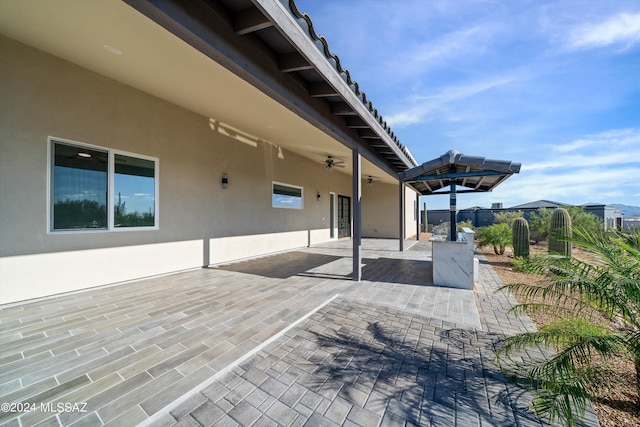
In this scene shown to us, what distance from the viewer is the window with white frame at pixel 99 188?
3.92m

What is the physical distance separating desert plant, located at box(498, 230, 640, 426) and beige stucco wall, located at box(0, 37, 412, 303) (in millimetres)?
6019

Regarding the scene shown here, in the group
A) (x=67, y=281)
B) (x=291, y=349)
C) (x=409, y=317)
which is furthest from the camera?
(x=67, y=281)

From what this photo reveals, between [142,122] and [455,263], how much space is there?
6.90 meters

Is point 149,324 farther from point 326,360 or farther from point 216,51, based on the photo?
point 216,51

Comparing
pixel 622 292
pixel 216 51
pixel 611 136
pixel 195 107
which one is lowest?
pixel 622 292

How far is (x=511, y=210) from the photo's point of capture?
57.3 feet

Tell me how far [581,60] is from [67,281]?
11028mm

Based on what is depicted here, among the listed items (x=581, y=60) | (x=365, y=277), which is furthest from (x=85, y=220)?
(x=581, y=60)

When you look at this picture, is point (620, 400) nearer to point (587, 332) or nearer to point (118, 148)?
point (587, 332)

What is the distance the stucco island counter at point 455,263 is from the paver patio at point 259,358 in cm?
38

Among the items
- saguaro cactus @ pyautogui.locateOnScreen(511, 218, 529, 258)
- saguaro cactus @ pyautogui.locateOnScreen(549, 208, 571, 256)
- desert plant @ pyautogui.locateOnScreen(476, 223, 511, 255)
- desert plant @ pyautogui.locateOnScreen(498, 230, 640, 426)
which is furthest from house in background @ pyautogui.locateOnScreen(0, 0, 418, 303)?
desert plant @ pyautogui.locateOnScreen(476, 223, 511, 255)

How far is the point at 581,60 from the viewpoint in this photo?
538 centimetres

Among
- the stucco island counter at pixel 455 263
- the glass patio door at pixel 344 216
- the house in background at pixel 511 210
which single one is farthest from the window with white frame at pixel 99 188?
the house in background at pixel 511 210

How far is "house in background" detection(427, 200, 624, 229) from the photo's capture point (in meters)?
13.0
